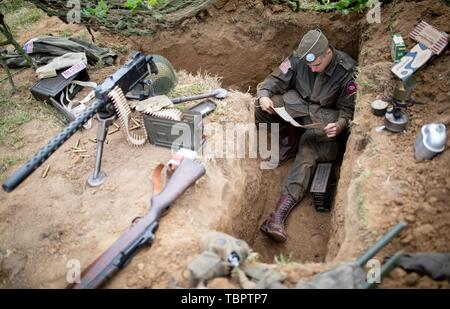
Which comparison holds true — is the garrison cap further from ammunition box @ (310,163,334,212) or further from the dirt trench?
ammunition box @ (310,163,334,212)

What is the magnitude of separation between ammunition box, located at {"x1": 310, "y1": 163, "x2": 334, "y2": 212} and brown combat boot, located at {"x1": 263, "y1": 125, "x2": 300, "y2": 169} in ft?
2.02

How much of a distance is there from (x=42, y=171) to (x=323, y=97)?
11.3ft

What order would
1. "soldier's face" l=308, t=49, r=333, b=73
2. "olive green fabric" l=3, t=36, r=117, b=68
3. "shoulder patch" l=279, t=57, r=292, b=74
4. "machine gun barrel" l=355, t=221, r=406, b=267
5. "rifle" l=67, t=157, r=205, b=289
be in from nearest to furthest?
1. "machine gun barrel" l=355, t=221, r=406, b=267
2. "rifle" l=67, t=157, r=205, b=289
3. "soldier's face" l=308, t=49, r=333, b=73
4. "shoulder patch" l=279, t=57, r=292, b=74
5. "olive green fabric" l=3, t=36, r=117, b=68

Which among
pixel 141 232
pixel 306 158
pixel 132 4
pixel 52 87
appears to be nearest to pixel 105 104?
pixel 141 232

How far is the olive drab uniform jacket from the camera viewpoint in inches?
198

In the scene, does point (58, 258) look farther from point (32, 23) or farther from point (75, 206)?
point (32, 23)

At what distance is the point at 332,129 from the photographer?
15.6ft

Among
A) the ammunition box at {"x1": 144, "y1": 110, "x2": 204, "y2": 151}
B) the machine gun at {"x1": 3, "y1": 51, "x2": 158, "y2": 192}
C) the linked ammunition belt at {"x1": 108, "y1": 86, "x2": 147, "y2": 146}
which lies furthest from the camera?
the ammunition box at {"x1": 144, "y1": 110, "x2": 204, "y2": 151}

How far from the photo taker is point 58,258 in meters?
3.45

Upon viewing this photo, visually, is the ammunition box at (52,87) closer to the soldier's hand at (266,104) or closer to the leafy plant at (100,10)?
the leafy plant at (100,10)

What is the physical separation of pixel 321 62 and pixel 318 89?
0.44m

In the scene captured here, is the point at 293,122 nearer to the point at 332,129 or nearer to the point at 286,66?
the point at 332,129

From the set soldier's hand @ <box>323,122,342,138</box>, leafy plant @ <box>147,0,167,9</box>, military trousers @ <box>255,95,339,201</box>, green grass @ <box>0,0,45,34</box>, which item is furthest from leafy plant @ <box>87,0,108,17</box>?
soldier's hand @ <box>323,122,342,138</box>

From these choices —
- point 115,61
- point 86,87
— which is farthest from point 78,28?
point 86,87
